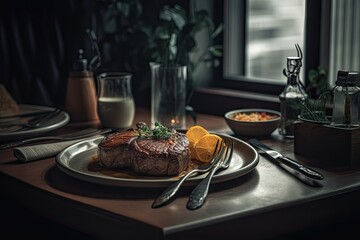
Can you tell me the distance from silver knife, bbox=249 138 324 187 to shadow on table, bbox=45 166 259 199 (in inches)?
3.3

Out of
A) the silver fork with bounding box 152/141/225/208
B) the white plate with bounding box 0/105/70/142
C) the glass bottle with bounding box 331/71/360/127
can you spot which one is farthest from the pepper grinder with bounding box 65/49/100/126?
the glass bottle with bounding box 331/71/360/127

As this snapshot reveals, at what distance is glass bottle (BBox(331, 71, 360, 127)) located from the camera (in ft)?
4.66

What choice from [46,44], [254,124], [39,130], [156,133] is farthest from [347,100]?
[46,44]

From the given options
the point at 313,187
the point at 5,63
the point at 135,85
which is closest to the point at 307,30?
the point at 135,85

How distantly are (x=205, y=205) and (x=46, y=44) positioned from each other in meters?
1.23

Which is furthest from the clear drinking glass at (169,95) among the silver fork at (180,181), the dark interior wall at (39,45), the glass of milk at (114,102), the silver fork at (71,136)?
the silver fork at (180,181)

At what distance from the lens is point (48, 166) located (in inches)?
57.1

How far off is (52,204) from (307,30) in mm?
1082

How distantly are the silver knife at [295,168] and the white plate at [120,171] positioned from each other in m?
0.06

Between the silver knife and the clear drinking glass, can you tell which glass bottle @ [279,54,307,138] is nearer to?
the silver knife

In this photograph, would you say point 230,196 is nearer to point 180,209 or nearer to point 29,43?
point 180,209

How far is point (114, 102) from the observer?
186 cm

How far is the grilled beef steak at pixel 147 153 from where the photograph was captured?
4.15 ft

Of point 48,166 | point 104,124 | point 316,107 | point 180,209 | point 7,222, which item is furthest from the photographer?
point 104,124
